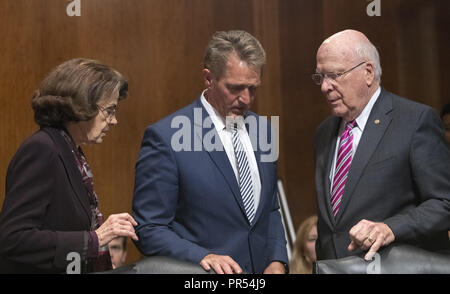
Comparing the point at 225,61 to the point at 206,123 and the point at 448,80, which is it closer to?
the point at 206,123

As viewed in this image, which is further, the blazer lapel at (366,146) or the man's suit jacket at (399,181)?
the blazer lapel at (366,146)

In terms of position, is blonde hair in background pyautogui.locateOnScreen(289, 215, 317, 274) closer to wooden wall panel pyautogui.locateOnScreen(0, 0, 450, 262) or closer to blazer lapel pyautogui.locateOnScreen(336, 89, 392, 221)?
wooden wall panel pyautogui.locateOnScreen(0, 0, 450, 262)

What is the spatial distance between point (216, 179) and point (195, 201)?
11 cm

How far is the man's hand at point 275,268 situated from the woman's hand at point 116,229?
54 centimetres

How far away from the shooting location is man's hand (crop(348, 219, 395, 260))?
2209 mm

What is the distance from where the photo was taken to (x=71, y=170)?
94.7 inches

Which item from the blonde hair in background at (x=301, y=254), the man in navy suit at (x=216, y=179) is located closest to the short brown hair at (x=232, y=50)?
the man in navy suit at (x=216, y=179)

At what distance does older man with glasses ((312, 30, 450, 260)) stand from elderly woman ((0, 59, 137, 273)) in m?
0.73

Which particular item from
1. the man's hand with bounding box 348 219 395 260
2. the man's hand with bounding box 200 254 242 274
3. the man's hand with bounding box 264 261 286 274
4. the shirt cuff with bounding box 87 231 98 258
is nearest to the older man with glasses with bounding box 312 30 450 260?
the man's hand with bounding box 348 219 395 260

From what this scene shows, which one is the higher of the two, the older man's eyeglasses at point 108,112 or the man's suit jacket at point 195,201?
the older man's eyeglasses at point 108,112

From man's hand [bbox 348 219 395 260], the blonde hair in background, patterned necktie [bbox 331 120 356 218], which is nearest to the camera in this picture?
man's hand [bbox 348 219 395 260]

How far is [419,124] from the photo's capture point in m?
2.43

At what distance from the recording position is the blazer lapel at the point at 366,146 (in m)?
2.48

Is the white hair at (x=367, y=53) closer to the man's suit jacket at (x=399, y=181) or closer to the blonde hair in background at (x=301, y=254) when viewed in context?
the man's suit jacket at (x=399, y=181)
